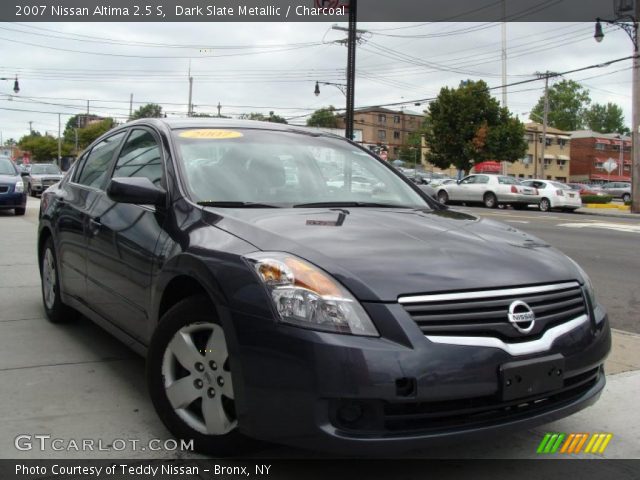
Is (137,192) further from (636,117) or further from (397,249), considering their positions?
(636,117)

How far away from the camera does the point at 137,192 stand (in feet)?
10.8

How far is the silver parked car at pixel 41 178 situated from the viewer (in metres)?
24.8

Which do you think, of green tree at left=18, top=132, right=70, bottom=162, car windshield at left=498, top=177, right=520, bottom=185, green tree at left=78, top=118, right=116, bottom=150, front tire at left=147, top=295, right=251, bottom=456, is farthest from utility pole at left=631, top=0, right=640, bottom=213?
green tree at left=18, top=132, right=70, bottom=162

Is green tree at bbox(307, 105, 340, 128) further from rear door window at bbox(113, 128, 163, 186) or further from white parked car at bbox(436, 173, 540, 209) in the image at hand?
rear door window at bbox(113, 128, 163, 186)

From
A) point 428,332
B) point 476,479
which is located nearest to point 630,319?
point 476,479

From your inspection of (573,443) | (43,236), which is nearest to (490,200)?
(43,236)

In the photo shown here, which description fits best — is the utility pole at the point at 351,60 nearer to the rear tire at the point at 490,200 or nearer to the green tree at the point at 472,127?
the rear tire at the point at 490,200

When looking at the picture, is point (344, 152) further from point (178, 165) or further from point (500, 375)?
point (500, 375)

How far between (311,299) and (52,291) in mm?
3548

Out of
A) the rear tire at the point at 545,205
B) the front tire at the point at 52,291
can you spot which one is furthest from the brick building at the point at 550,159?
the front tire at the point at 52,291

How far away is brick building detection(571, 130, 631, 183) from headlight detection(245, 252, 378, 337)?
94875 millimetres

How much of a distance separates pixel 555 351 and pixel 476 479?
0.68m

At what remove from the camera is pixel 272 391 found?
2.38m

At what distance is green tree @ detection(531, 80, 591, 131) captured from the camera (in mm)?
111250
